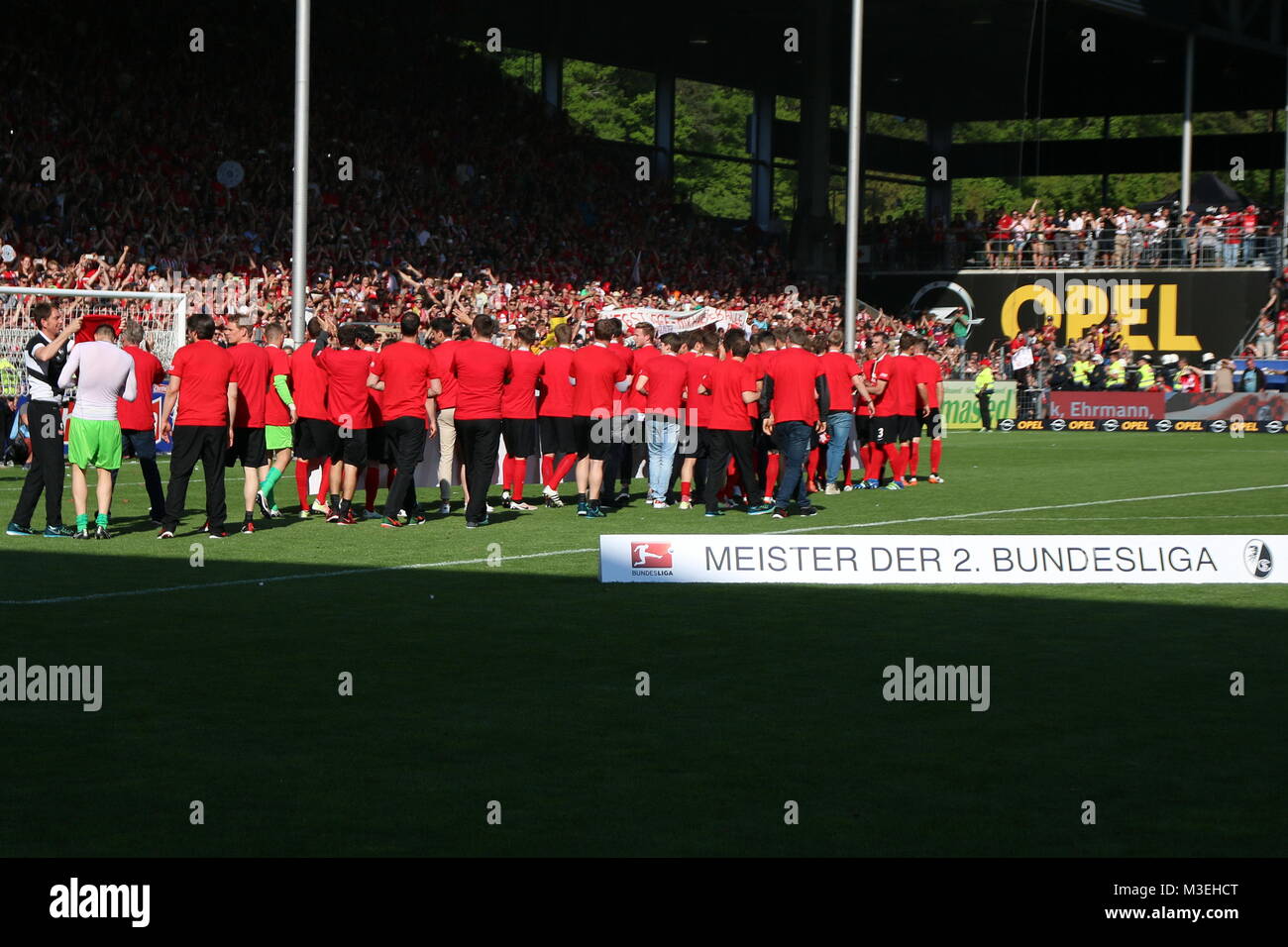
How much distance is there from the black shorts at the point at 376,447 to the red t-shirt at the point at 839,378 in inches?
216

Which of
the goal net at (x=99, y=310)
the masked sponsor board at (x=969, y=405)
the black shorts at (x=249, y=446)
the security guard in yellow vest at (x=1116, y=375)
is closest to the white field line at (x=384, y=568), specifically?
the black shorts at (x=249, y=446)

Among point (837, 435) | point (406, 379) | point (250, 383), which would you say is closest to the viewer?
point (250, 383)

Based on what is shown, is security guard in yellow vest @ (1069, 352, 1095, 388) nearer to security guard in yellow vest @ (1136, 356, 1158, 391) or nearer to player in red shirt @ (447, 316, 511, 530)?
security guard in yellow vest @ (1136, 356, 1158, 391)

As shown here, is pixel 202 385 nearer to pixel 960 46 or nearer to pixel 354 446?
pixel 354 446

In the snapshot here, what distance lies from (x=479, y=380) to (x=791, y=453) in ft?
11.3

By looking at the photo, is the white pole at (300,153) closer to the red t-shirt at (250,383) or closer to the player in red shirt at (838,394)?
the red t-shirt at (250,383)

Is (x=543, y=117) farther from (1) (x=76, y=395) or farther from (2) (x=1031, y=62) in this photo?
(1) (x=76, y=395)

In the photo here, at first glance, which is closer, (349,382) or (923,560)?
(923,560)

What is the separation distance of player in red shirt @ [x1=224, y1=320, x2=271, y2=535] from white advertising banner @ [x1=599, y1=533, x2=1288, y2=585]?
196 inches

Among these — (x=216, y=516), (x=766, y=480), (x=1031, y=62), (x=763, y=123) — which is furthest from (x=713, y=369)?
(x=763, y=123)

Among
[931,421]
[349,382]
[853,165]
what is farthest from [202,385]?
[853,165]

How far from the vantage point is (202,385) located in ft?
51.9

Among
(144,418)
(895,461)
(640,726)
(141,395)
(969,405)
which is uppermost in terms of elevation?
(969,405)

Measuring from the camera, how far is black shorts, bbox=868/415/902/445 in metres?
22.7
